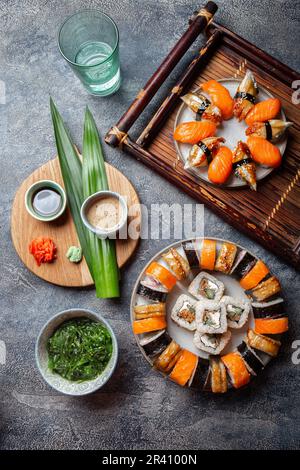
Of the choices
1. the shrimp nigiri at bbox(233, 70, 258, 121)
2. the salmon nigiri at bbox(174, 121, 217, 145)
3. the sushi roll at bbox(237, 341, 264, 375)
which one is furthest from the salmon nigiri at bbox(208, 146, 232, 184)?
the sushi roll at bbox(237, 341, 264, 375)

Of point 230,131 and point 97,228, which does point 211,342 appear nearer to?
point 97,228

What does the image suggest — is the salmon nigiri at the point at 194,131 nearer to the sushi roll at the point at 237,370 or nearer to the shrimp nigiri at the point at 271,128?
the shrimp nigiri at the point at 271,128

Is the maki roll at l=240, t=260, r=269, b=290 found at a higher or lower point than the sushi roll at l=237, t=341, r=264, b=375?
higher

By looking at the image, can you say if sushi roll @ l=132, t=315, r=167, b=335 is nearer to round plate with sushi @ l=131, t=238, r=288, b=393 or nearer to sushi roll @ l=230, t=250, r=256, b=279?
round plate with sushi @ l=131, t=238, r=288, b=393

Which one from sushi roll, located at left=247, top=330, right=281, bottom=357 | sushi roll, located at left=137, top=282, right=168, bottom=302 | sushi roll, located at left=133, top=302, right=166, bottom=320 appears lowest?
sushi roll, located at left=133, top=302, right=166, bottom=320

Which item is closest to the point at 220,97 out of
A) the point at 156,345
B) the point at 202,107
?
the point at 202,107

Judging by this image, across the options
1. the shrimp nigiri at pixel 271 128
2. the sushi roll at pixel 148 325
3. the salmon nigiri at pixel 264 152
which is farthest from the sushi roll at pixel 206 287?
the shrimp nigiri at pixel 271 128
